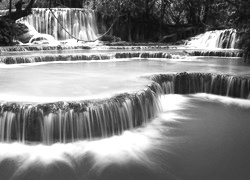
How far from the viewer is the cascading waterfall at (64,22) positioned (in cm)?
2023

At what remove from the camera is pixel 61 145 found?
4.68 meters

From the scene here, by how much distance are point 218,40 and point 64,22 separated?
934 cm

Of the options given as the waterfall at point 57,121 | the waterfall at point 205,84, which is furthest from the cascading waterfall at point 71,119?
the waterfall at point 205,84

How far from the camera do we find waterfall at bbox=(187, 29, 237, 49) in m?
16.0

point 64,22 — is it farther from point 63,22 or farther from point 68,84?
point 68,84

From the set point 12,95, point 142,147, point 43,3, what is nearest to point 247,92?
point 142,147

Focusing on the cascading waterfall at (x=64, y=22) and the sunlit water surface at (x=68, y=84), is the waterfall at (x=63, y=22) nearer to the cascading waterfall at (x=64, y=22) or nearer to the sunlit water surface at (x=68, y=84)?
the cascading waterfall at (x=64, y=22)

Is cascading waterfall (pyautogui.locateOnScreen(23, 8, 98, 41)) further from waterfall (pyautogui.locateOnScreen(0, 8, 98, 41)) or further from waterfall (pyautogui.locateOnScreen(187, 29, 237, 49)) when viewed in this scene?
waterfall (pyautogui.locateOnScreen(187, 29, 237, 49))

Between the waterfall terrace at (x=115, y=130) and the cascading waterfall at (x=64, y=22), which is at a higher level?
the cascading waterfall at (x=64, y=22)

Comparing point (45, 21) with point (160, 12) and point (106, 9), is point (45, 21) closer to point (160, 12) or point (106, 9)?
point (106, 9)

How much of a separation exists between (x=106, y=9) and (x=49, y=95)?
16.9 meters

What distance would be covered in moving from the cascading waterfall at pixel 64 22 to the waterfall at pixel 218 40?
6.67 meters

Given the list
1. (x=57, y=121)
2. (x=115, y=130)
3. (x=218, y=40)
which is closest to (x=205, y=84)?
(x=115, y=130)

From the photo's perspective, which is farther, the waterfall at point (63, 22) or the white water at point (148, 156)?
the waterfall at point (63, 22)
